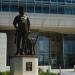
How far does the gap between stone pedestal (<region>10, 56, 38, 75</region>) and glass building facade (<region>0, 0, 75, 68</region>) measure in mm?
35881

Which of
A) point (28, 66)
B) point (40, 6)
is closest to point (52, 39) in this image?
point (40, 6)

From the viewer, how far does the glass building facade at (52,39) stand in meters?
57.2

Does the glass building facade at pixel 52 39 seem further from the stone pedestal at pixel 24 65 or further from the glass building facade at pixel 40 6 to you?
the stone pedestal at pixel 24 65

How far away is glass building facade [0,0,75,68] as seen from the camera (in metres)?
57.2

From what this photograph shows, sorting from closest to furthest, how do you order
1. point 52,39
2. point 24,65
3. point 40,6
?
point 24,65
point 40,6
point 52,39

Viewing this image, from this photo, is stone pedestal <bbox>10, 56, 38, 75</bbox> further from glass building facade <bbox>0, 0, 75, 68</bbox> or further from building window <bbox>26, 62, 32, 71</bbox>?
glass building facade <bbox>0, 0, 75, 68</bbox>

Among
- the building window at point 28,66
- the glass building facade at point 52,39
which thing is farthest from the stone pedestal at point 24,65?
the glass building facade at point 52,39

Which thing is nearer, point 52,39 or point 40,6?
point 40,6

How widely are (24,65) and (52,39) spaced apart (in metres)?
40.2

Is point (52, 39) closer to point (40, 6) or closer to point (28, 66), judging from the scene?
point (40, 6)

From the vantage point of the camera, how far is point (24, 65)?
21.1m

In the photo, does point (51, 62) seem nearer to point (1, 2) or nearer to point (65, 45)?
point (65, 45)

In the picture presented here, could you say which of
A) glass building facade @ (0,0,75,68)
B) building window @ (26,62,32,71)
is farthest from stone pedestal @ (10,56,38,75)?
glass building facade @ (0,0,75,68)

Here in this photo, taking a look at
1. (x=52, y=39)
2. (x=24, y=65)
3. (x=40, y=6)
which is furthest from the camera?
(x=52, y=39)
